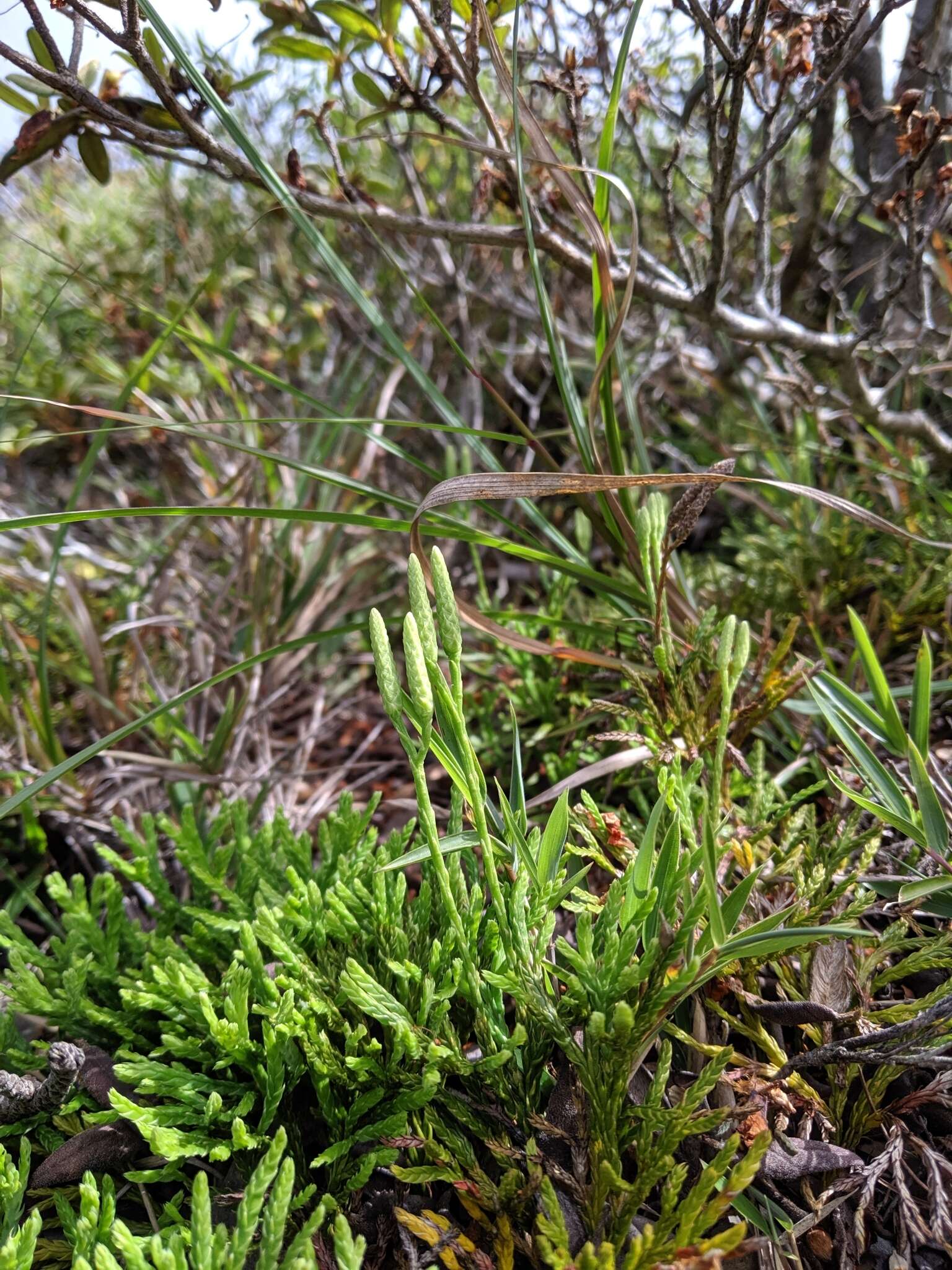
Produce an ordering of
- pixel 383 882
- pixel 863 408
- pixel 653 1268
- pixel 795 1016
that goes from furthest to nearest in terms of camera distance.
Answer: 1. pixel 863 408
2. pixel 383 882
3. pixel 795 1016
4. pixel 653 1268

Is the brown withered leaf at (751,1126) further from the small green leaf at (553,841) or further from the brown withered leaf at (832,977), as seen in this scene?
the small green leaf at (553,841)

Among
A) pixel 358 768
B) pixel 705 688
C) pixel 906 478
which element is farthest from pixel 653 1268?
pixel 906 478

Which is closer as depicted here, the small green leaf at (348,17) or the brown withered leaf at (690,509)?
the brown withered leaf at (690,509)

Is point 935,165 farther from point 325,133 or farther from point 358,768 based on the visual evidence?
point 358,768

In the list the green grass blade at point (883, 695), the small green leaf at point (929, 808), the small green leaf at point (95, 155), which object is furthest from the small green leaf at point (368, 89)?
the small green leaf at point (929, 808)

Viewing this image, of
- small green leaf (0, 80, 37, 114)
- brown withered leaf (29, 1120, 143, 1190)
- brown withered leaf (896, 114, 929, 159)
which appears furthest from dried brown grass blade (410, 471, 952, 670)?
small green leaf (0, 80, 37, 114)

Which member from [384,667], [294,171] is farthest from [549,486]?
[294,171]

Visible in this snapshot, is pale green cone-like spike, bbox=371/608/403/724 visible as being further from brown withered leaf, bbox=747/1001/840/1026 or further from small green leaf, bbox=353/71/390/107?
small green leaf, bbox=353/71/390/107
